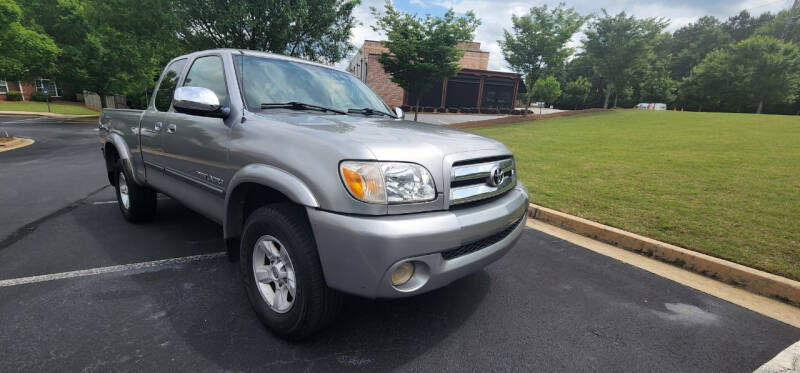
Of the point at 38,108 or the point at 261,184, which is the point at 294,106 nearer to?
the point at 261,184

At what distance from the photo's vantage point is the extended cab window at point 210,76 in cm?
275

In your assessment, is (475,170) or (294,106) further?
(294,106)

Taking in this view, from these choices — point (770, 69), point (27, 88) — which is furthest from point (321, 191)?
point (770, 69)

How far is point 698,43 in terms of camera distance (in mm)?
66188

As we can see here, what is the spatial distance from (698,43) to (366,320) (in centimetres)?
8831

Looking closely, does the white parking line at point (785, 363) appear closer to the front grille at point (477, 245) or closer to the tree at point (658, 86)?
the front grille at point (477, 245)

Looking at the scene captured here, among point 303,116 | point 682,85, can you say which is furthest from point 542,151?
point 682,85

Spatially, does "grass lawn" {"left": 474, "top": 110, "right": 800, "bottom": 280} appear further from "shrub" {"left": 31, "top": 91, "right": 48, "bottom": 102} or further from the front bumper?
A: "shrub" {"left": 31, "top": 91, "right": 48, "bottom": 102}

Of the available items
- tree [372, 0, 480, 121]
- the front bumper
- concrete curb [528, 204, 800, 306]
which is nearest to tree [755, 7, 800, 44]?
tree [372, 0, 480, 121]

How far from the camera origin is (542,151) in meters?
10.4

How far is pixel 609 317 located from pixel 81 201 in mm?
6645

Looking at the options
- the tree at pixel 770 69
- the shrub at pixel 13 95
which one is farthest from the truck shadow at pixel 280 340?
the tree at pixel 770 69

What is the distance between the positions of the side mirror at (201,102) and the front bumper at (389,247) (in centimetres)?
114

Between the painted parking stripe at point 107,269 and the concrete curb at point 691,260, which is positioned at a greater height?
the concrete curb at point 691,260
